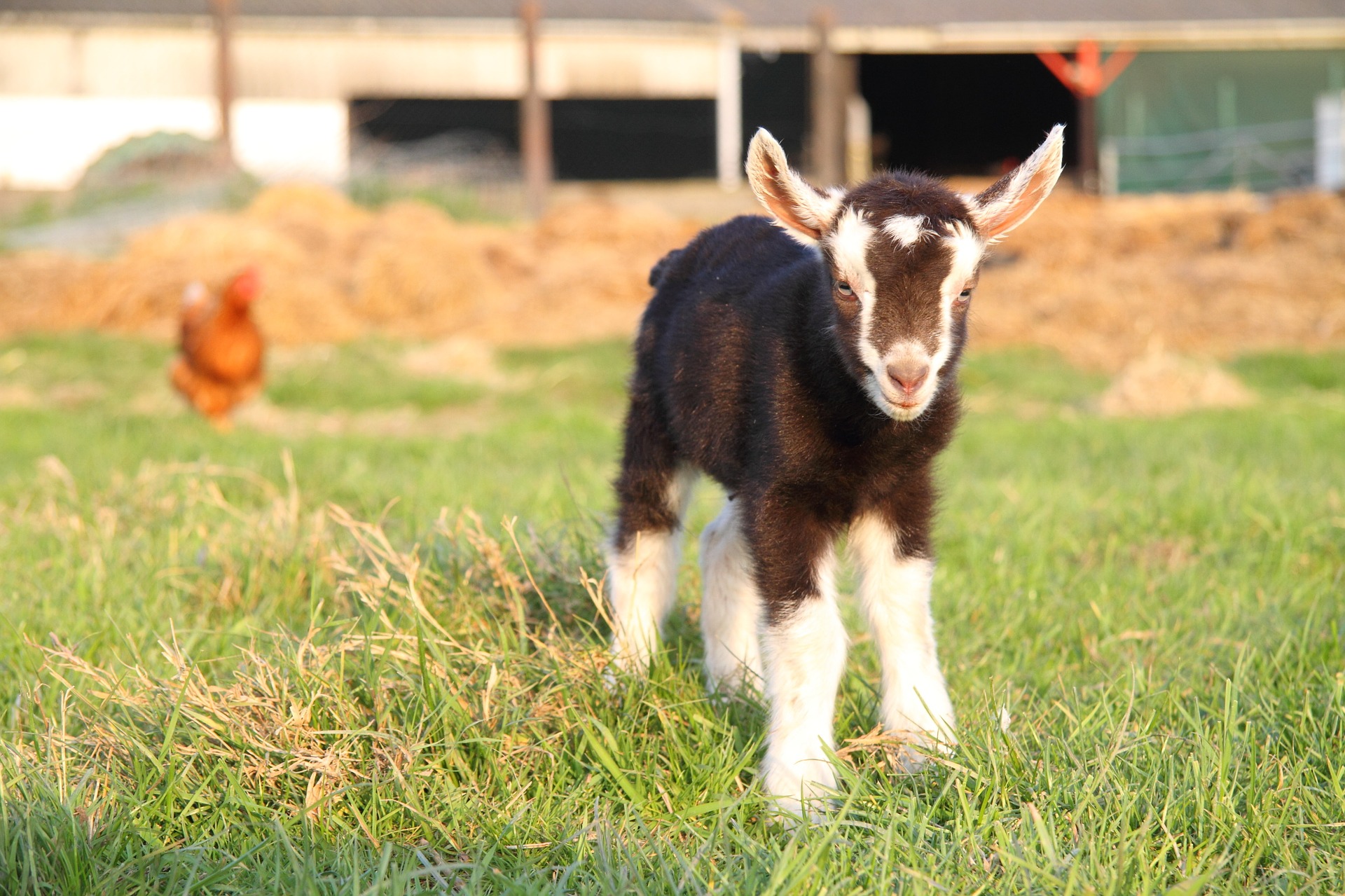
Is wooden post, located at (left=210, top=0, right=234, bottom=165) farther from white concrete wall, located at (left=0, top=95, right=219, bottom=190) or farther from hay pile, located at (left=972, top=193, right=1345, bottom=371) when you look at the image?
hay pile, located at (left=972, top=193, right=1345, bottom=371)

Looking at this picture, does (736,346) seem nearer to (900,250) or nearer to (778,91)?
(900,250)

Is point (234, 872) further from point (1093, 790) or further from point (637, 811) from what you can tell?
point (1093, 790)

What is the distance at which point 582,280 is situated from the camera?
14836mm

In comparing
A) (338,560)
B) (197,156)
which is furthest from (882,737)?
(197,156)

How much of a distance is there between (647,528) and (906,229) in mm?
1307

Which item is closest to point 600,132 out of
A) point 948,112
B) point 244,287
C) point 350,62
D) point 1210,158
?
point 350,62

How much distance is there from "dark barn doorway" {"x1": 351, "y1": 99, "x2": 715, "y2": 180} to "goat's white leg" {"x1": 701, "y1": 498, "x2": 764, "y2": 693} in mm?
22754

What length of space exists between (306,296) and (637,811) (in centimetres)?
1202

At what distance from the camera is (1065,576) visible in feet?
16.1

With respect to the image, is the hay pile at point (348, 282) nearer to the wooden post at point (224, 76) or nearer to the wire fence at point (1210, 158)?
the wooden post at point (224, 76)

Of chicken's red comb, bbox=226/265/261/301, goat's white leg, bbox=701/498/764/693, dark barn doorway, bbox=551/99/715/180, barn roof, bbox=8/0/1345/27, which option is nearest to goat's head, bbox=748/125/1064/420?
goat's white leg, bbox=701/498/764/693

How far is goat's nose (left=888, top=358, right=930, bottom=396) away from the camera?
2.85 metres

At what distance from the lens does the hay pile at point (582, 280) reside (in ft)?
42.5

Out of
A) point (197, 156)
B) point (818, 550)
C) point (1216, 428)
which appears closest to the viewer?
point (818, 550)
